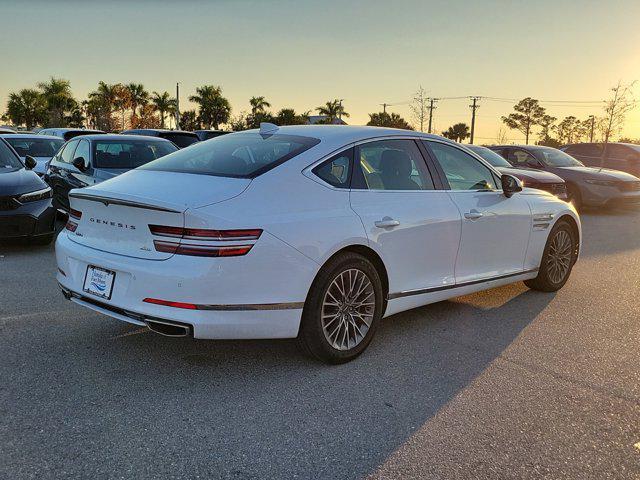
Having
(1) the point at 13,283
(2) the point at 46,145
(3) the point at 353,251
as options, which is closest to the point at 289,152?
(3) the point at 353,251

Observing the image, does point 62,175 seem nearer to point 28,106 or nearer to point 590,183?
point 590,183

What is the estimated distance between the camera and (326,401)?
321 cm

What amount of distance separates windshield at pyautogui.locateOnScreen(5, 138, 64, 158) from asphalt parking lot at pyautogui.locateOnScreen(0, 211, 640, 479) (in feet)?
27.7

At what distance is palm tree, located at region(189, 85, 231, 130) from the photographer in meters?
62.5

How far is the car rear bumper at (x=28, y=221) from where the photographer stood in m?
6.76

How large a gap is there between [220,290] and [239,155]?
3.87ft

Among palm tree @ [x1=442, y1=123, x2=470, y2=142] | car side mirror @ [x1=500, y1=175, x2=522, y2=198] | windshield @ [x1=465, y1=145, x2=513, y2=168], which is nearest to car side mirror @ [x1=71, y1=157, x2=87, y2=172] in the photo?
car side mirror @ [x1=500, y1=175, x2=522, y2=198]

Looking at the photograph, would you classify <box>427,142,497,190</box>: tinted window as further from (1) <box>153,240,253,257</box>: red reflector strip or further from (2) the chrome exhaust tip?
(2) the chrome exhaust tip

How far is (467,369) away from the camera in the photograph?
3715 millimetres

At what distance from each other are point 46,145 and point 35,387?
35.0 ft

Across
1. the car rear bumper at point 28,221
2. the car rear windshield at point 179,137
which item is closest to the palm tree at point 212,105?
the car rear windshield at point 179,137

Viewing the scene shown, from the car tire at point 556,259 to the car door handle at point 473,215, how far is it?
131 cm

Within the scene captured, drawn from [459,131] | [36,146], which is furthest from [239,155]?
[459,131]

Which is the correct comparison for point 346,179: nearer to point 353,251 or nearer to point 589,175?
point 353,251
